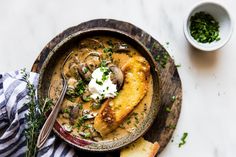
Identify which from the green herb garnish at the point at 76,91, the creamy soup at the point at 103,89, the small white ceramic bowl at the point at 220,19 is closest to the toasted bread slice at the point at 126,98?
the creamy soup at the point at 103,89

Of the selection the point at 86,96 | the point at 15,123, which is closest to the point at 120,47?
the point at 86,96

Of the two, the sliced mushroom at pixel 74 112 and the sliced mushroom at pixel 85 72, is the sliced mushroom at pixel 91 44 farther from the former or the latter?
the sliced mushroom at pixel 74 112

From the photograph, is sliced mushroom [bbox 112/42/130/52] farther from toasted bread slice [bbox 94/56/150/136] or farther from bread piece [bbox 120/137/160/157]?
bread piece [bbox 120/137/160/157]

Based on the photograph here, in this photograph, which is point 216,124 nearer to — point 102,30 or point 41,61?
point 102,30

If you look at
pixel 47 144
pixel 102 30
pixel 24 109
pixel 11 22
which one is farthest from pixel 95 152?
pixel 11 22

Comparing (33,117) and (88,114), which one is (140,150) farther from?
(33,117)
